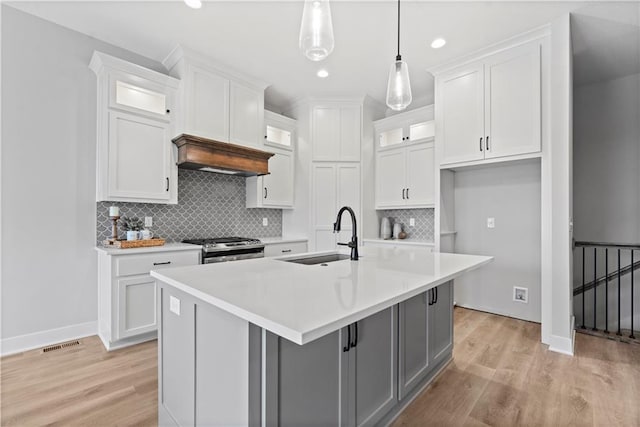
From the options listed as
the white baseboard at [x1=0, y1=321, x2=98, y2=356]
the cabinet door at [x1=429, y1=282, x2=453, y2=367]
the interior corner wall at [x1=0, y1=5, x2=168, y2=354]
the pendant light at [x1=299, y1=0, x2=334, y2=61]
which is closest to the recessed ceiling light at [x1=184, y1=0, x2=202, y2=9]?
the interior corner wall at [x1=0, y1=5, x2=168, y2=354]

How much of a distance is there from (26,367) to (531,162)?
4891 mm

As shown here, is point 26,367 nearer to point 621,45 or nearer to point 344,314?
point 344,314

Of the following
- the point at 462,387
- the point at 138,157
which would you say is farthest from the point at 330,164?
the point at 462,387

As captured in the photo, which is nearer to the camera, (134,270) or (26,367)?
(26,367)

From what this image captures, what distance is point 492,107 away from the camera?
3018 mm

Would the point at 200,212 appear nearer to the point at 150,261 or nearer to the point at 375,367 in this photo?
the point at 150,261

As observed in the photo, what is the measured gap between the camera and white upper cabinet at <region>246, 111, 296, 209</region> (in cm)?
398

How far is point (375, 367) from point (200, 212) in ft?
9.32

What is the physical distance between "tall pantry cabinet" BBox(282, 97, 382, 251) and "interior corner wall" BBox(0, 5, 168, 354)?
8.04 feet

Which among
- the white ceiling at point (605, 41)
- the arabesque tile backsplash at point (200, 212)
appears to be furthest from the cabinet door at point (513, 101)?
the arabesque tile backsplash at point (200, 212)

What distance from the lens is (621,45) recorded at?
291 cm

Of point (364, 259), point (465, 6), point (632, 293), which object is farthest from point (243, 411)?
point (632, 293)

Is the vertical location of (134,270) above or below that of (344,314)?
below

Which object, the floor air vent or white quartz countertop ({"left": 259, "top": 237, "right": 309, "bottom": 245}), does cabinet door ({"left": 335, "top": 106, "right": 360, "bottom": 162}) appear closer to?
white quartz countertop ({"left": 259, "top": 237, "right": 309, "bottom": 245})
